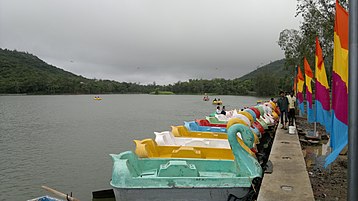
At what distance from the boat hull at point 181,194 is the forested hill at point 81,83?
222ft

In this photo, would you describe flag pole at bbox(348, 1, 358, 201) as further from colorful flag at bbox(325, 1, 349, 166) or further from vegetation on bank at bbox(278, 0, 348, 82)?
vegetation on bank at bbox(278, 0, 348, 82)

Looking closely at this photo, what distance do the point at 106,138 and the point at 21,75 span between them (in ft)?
279

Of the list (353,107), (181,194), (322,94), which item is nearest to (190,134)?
(322,94)

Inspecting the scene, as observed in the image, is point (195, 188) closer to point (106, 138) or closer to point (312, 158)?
point (312, 158)

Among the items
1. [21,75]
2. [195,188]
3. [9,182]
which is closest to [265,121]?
[195,188]

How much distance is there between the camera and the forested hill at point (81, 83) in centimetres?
8931

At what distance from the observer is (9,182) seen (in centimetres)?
1180

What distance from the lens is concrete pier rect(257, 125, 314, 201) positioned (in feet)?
16.7

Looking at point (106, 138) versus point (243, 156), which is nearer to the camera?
point (243, 156)

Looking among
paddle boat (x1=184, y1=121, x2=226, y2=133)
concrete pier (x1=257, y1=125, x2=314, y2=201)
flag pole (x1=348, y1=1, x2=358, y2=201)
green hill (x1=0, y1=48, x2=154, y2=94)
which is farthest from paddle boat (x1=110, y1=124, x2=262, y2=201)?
green hill (x1=0, y1=48, x2=154, y2=94)

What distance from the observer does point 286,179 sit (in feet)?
19.8

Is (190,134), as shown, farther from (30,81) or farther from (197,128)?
(30,81)

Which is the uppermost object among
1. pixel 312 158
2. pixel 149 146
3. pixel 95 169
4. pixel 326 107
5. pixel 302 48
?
pixel 302 48

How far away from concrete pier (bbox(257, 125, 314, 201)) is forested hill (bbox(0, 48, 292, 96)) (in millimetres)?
65021
